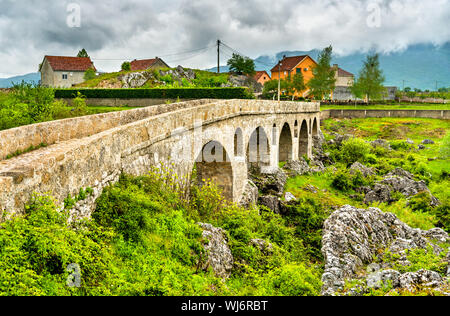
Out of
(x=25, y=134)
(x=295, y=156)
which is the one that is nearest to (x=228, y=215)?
(x=25, y=134)

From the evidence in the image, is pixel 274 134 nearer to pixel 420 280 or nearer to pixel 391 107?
pixel 420 280

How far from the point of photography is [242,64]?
204 feet

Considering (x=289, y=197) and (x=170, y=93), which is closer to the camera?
(x=289, y=197)

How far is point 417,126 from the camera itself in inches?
2040

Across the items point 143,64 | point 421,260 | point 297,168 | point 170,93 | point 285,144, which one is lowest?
point 297,168

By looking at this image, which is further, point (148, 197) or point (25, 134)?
point (25, 134)

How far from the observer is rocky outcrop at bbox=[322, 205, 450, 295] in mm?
12414

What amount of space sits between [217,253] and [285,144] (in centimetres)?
2315

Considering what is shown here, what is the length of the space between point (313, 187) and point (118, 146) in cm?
1965

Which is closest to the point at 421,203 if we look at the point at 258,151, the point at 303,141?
the point at 258,151

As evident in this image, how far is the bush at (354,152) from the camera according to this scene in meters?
35.8

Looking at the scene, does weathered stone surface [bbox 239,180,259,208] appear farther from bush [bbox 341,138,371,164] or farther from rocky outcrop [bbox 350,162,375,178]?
bush [bbox 341,138,371,164]
